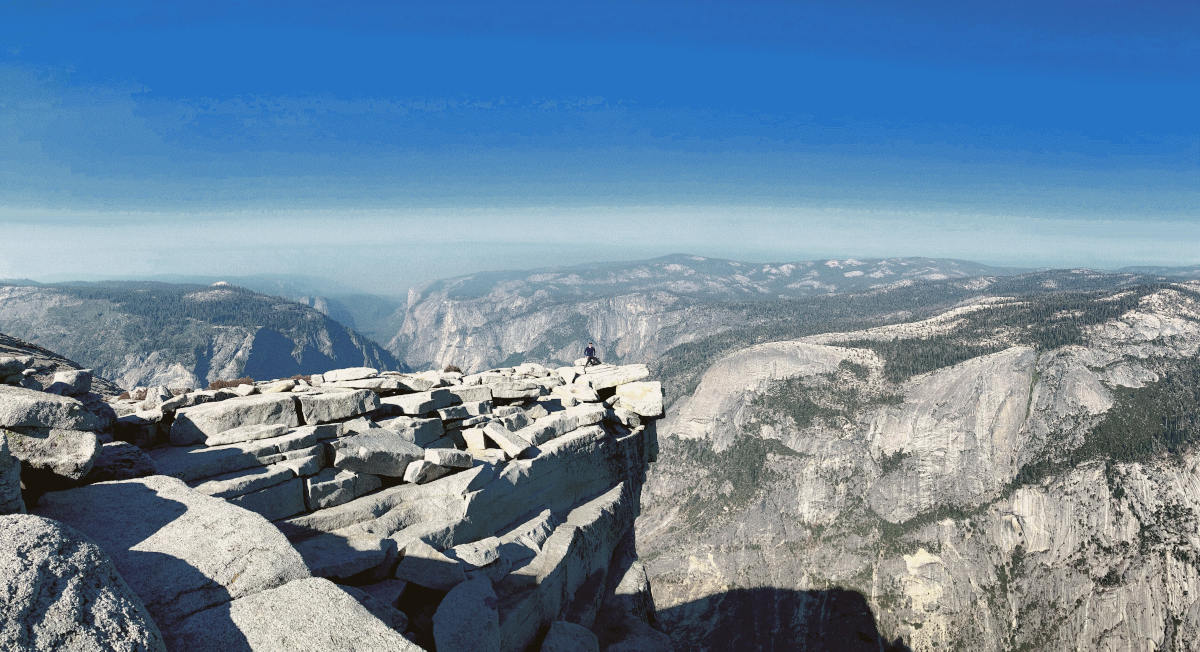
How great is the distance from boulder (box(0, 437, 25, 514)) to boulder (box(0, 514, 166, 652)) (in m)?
1.37

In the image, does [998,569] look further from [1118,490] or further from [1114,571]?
[1118,490]

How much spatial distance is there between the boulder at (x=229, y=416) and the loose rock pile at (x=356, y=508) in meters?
0.04

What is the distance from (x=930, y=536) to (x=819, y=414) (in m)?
57.3

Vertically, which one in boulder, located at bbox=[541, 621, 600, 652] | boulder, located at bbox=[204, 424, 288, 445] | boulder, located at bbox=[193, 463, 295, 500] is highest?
boulder, located at bbox=[204, 424, 288, 445]

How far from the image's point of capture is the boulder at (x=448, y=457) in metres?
13.8

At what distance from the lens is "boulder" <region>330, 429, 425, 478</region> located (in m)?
12.8

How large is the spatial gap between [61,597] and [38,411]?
506 centimetres

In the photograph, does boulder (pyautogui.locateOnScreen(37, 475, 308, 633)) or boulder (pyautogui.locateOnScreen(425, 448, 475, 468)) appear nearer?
boulder (pyautogui.locateOnScreen(37, 475, 308, 633))

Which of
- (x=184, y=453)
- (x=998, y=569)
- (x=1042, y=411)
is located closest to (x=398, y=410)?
(x=184, y=453)

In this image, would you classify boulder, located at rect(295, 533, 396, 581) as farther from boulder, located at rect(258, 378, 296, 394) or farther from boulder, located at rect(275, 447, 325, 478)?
boulder, located at rect(258, 378, 296, 394)

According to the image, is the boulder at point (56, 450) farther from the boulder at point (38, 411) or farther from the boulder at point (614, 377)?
the boulder at point (614, 377)

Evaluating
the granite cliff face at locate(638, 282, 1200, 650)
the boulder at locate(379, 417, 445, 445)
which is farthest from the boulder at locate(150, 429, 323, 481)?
the granite cliff face at locate(638, 282, 1200, 650)

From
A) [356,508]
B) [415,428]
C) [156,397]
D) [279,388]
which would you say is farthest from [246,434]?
[156,397]

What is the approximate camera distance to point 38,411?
8344 mm
